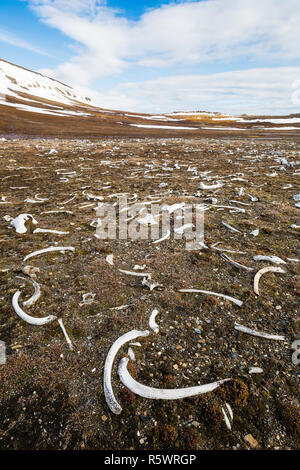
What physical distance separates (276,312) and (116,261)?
2.84m

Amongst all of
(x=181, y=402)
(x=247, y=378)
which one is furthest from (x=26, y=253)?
(x=247, y=378)

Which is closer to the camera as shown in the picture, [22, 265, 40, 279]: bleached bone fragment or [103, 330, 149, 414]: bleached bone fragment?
[103, 330, 149, 414]: bleached bone fragment

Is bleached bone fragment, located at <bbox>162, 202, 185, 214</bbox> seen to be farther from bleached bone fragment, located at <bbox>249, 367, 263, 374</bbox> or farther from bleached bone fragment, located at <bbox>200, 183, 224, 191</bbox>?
bleached bone fragment, located at <bbox>249, 367, 263, 374</bbox>

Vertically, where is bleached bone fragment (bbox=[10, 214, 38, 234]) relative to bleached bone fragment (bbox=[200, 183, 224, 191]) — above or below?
below

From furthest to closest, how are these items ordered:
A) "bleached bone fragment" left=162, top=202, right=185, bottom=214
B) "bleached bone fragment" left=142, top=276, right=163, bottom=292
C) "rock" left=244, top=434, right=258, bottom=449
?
"bleached bone fragment" left=162, top=202, right=185, bottom=214 < "bleached bone fragment" left=142, top=276, right=163, bottom=292 < "rock" left=244, top=434, right=258, bottom=449

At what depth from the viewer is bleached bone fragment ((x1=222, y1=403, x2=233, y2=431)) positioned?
2264mm

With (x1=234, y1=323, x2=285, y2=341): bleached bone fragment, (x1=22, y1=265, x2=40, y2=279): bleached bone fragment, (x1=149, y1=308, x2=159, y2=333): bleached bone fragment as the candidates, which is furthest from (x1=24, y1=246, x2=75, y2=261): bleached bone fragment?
(x1=234, y1=323, x2=285, y2=341): bleached bone fragment

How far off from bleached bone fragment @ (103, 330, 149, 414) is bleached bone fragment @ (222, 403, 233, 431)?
3.31 ft

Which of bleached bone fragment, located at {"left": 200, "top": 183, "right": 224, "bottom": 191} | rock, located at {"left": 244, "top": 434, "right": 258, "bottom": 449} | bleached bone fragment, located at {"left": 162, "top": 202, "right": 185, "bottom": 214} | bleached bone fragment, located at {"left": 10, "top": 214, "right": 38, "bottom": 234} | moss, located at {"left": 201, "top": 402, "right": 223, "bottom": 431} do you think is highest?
bleached bone fragment, located at {"left": 200, "top": 183, "right": 224, "bottom": 191}

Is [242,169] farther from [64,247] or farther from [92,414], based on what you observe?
[92,414]

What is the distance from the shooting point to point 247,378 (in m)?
2.63

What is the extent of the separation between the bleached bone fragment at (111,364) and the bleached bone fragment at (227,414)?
1.01 metres

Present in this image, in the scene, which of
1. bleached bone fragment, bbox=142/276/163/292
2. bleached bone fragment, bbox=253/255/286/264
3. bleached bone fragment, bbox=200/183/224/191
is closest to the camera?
bleached bone fragment, bbox=142/276/163/292

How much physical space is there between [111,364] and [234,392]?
134 centimetres
